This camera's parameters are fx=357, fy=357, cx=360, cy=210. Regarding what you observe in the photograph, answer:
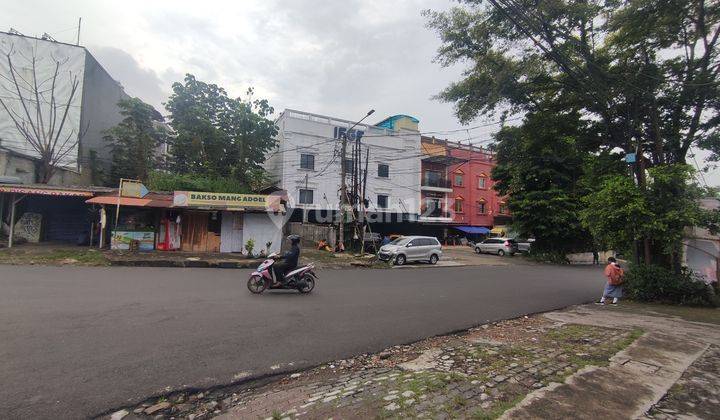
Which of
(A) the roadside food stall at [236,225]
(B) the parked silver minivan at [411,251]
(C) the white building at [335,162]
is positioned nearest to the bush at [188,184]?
(A) the roadside food stall at [236,225]

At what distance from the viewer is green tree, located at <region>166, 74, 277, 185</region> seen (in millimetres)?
25641

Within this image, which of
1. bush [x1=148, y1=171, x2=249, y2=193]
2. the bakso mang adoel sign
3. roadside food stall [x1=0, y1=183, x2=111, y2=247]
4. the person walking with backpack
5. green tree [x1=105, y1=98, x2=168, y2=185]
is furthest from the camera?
green tree [x1=105, y1=98, x2=168, y2=185]

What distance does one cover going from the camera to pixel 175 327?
19.2 feet

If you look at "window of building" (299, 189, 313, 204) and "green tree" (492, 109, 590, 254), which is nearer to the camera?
"green tree" (492, 109, 590, 254)

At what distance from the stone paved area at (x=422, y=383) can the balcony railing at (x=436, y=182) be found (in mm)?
31560

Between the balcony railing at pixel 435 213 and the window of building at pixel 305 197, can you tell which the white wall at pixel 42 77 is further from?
the balcony railing at pixel 435 213

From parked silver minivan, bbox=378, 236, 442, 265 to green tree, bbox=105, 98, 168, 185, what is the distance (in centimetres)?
1728

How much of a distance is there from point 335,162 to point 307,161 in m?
2.48

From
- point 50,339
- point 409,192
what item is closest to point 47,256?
point 50,339

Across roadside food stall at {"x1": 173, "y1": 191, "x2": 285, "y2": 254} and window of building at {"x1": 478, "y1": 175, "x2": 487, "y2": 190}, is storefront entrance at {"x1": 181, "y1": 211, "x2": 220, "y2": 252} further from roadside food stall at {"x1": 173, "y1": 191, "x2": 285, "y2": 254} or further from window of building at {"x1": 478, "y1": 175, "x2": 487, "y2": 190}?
window of building at {"x1": 478, "y1": 175, "x2": 487, "y2": 190}

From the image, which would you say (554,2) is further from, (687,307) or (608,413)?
(608,413)

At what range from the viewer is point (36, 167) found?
2052cm

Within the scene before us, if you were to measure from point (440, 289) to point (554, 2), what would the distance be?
9961 mm

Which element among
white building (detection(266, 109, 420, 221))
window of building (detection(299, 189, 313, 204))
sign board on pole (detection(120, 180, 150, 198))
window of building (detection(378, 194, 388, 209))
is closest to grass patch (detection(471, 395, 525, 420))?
sign board on pole (detection(120, 180, 150, 198))
